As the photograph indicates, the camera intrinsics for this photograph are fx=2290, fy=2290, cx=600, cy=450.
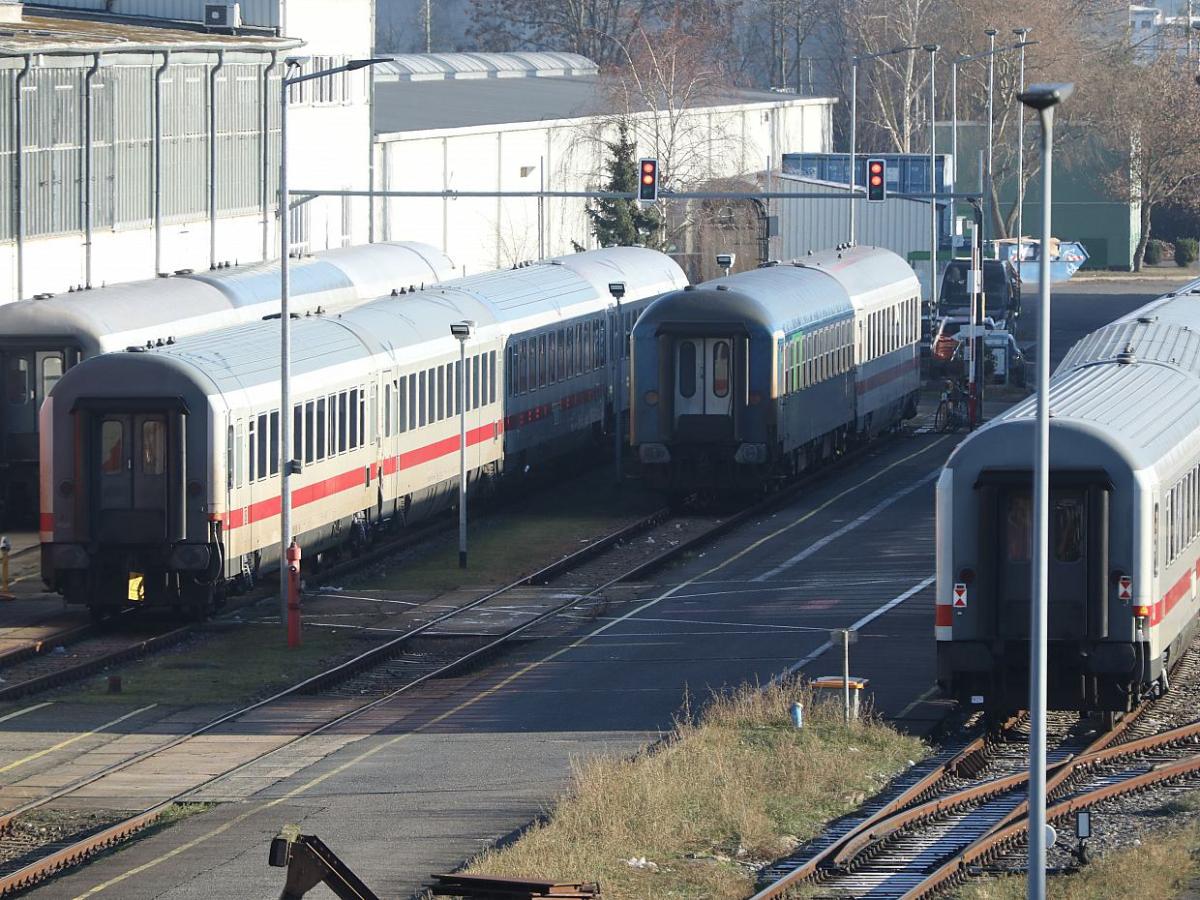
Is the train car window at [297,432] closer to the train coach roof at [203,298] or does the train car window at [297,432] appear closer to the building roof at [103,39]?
the train coach roof at [203,298]

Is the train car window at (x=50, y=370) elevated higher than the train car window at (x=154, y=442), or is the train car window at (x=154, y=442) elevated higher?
the train car window at (x=50, y=370)

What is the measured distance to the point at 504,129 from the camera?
68312 mm

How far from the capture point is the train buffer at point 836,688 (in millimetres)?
20906

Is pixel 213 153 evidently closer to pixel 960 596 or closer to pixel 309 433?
pixel 309 433

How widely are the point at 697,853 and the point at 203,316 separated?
20.6 meters

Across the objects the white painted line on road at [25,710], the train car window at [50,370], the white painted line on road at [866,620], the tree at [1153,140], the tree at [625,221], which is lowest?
the white painted line on road at [25,710]

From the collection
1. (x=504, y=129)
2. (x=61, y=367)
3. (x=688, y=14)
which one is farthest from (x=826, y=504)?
(x=688, y=14)

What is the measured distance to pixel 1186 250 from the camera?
9362 centimetres

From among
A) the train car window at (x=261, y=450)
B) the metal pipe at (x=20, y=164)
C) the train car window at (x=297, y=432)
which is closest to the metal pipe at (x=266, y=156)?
the metal pipe at (x=20, y=164)

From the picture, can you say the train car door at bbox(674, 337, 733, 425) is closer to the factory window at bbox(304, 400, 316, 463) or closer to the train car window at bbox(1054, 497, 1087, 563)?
the factory window at bbox(304, 400, 316, 463)

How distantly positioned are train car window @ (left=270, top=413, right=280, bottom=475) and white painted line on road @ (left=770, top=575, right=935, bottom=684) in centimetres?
704

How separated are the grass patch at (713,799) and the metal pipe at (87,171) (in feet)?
85.9

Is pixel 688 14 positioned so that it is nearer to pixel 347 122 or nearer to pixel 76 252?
pixel 347 122

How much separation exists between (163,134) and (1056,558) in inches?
1284
